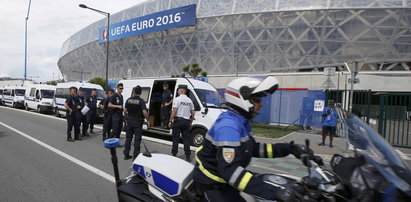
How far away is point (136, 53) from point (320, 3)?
27861 mm

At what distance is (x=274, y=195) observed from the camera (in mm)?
1714

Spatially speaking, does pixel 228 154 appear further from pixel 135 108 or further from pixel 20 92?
pixel 20 92

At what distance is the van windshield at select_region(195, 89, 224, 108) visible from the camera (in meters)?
8.37

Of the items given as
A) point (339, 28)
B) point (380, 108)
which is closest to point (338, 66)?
point (339, 28)

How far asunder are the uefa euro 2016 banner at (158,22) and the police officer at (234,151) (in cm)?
3340

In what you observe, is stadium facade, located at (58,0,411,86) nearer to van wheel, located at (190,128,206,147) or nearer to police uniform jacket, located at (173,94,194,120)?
van wheel, located at (190,128,206,147)

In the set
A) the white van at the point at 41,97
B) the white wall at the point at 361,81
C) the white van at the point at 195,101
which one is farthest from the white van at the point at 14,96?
the white wall at the point at 361,81

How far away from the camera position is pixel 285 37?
3212 cm

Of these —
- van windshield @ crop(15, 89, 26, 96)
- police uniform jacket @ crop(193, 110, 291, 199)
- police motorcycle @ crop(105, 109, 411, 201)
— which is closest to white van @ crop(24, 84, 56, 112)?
van windshield @ crop(15, 89, 26, 96)

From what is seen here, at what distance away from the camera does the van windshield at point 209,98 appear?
8.37 meters

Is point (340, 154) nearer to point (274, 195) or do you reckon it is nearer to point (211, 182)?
point (274, 195)

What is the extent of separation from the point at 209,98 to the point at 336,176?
685 centimetres

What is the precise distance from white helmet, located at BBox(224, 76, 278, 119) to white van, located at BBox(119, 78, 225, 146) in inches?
221

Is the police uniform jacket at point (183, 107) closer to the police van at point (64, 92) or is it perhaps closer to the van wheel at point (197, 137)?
the van wheel at point (197, 137)
